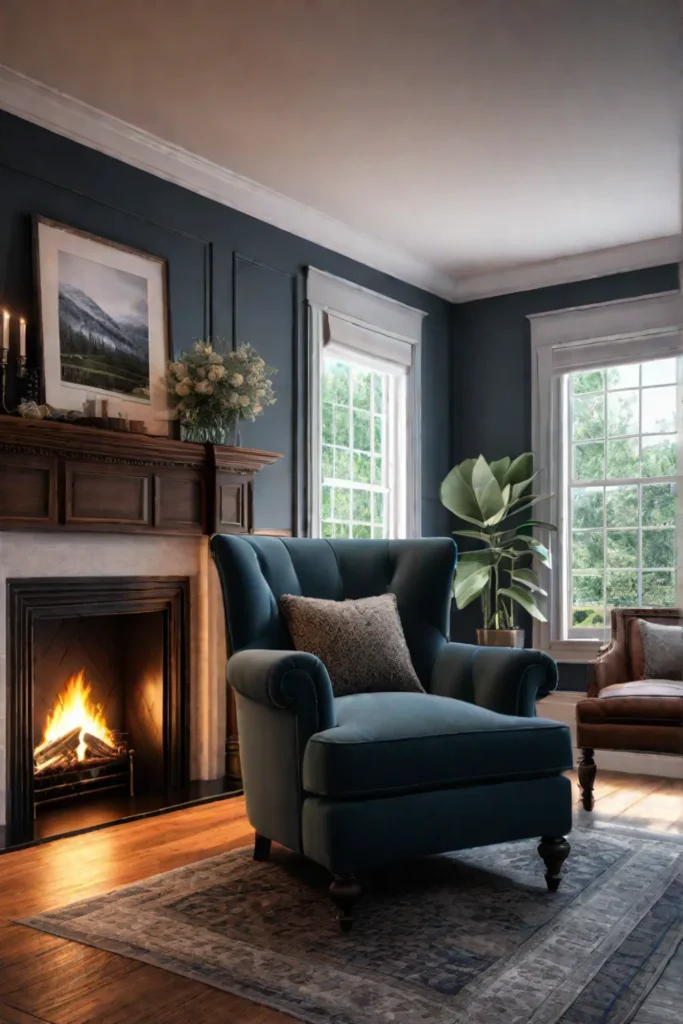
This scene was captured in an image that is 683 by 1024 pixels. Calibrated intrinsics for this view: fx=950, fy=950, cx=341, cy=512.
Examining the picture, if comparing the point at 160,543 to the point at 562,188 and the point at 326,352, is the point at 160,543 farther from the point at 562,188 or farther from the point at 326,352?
the point at 562,188

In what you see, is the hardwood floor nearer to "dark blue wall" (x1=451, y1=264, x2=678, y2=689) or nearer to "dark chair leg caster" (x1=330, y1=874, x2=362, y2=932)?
"dark chair leg caster" (x1=330, y1=874, x2=362, y2=932)

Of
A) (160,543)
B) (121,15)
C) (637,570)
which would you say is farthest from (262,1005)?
(637,570)

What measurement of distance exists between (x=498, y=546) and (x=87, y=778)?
2819 mm

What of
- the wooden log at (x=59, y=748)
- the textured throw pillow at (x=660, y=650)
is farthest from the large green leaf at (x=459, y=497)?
the wooden log at (x=59, y=748)

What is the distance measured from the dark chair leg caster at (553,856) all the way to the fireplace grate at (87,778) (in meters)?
1.98

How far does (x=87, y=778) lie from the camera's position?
3.95 m

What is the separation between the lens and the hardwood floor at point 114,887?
199 centimetres

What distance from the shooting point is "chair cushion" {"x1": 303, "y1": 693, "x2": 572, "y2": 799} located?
245 cm

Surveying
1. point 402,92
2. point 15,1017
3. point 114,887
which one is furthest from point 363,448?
point 15,1017

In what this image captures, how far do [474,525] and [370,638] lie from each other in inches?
115

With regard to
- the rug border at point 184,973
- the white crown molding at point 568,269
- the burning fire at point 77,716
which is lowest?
the rug border at point 184,973

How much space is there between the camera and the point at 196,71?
3609mm

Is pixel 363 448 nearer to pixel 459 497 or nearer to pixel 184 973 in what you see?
pixel 459 497

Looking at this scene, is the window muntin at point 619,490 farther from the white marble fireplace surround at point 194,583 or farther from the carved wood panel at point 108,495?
the carved wood panel at point 108,495
